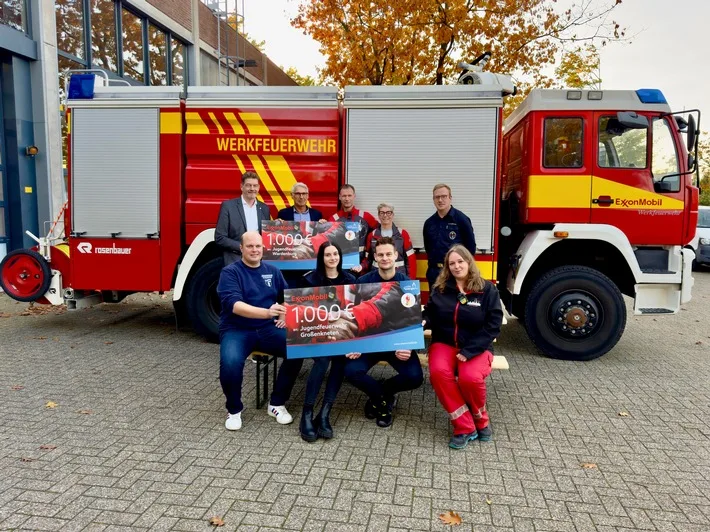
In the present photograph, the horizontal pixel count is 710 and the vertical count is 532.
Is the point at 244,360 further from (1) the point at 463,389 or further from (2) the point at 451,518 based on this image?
(2) the point at 451,518

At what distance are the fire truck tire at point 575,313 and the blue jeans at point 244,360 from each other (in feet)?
9.71

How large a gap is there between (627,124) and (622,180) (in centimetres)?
56

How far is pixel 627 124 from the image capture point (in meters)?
5.55

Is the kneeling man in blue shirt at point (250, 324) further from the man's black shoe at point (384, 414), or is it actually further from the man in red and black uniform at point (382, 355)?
the man's black shoe at point (384, 414)

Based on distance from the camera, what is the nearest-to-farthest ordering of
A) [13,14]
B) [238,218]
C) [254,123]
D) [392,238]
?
[392,238] → [238,218] → [254,123] → [13,14]

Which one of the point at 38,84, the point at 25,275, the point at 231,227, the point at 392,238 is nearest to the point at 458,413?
the point at 392,238

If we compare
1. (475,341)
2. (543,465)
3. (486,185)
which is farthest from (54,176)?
(543,465)

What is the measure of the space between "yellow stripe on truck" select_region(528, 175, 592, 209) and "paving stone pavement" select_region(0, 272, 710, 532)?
66.8 inches

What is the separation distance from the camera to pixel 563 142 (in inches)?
226

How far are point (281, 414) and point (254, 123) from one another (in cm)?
333

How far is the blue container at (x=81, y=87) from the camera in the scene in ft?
20.3

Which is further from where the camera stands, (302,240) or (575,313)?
(575,313)

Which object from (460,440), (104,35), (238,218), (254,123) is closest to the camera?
(460,440)

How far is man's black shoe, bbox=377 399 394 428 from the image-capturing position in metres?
4.11
